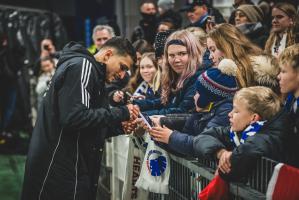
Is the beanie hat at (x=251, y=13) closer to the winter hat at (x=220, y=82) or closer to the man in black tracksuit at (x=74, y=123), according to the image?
the man in black tracksuit at (x=74, y=123)

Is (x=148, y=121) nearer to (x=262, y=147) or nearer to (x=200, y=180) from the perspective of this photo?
(x=200, y=180)

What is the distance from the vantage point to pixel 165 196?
431 cm

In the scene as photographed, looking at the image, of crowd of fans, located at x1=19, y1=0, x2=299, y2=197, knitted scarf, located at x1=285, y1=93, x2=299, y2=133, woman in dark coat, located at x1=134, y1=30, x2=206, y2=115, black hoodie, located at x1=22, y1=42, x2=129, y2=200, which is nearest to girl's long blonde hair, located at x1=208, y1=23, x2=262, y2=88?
crowd of fans, located at x1=19, y1=0, x2=299, y2=197

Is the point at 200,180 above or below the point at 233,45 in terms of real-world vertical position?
below

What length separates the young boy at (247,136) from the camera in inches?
121

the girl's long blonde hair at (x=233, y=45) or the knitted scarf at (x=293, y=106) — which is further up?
the girl's long blonde hair at (x=233, y=45)

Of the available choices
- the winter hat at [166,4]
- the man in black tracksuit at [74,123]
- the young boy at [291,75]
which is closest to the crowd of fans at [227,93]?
the young boy at [291,75]

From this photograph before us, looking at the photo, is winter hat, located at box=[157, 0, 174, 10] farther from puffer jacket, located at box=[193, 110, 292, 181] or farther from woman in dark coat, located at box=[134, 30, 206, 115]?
puffer jacket, located at box=[193, 110, 292, 181]

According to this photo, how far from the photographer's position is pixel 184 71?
466cm

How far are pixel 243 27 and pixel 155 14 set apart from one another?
8.38 feet

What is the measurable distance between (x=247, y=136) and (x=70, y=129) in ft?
4.71

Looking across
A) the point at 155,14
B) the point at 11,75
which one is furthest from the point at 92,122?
the point at 11,75

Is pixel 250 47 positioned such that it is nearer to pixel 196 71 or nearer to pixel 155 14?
pixel 196 71

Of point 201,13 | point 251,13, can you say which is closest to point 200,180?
point 251,13
